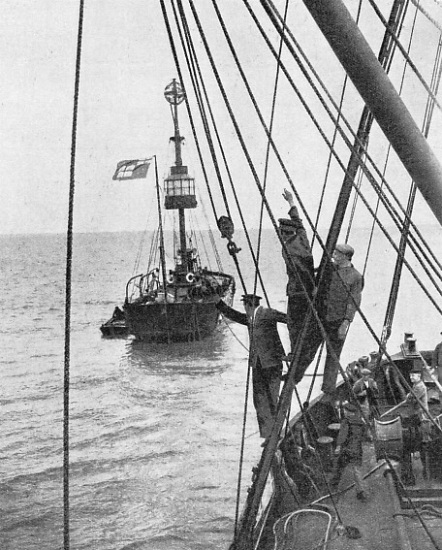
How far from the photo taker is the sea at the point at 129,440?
37.4 feet

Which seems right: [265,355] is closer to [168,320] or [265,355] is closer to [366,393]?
[366,393]

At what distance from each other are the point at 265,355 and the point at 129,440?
10.9 metres

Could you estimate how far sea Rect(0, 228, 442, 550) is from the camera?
11.4 metres

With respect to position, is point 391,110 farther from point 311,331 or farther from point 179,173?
point 179,173

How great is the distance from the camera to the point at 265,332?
6.61 meters

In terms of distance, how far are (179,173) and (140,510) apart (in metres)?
26.4

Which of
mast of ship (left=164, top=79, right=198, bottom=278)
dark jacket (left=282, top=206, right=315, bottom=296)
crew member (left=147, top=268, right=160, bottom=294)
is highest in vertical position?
mast of ship (left=164, top=79, right=198, bottom=278)

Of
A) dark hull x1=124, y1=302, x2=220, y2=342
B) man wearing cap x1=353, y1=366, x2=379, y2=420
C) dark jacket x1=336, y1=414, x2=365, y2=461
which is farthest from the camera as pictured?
dark hull x1=124, y1=302, x2=220, y2=342

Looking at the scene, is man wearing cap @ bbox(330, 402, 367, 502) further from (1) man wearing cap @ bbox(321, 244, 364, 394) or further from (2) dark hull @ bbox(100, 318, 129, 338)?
(2) dark hull @ bbox(100, 318, 129, 338)

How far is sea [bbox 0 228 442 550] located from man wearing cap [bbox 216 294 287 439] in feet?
1.57

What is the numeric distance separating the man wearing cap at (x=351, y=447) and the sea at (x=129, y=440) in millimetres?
1040

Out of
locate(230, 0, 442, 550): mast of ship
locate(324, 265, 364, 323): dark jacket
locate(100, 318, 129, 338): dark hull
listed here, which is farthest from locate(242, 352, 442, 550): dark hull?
locate(100, 318, 129, 338): dark hull

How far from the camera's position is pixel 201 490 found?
511 inches

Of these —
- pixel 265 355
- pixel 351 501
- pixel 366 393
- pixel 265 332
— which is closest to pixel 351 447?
pixel 351 501
